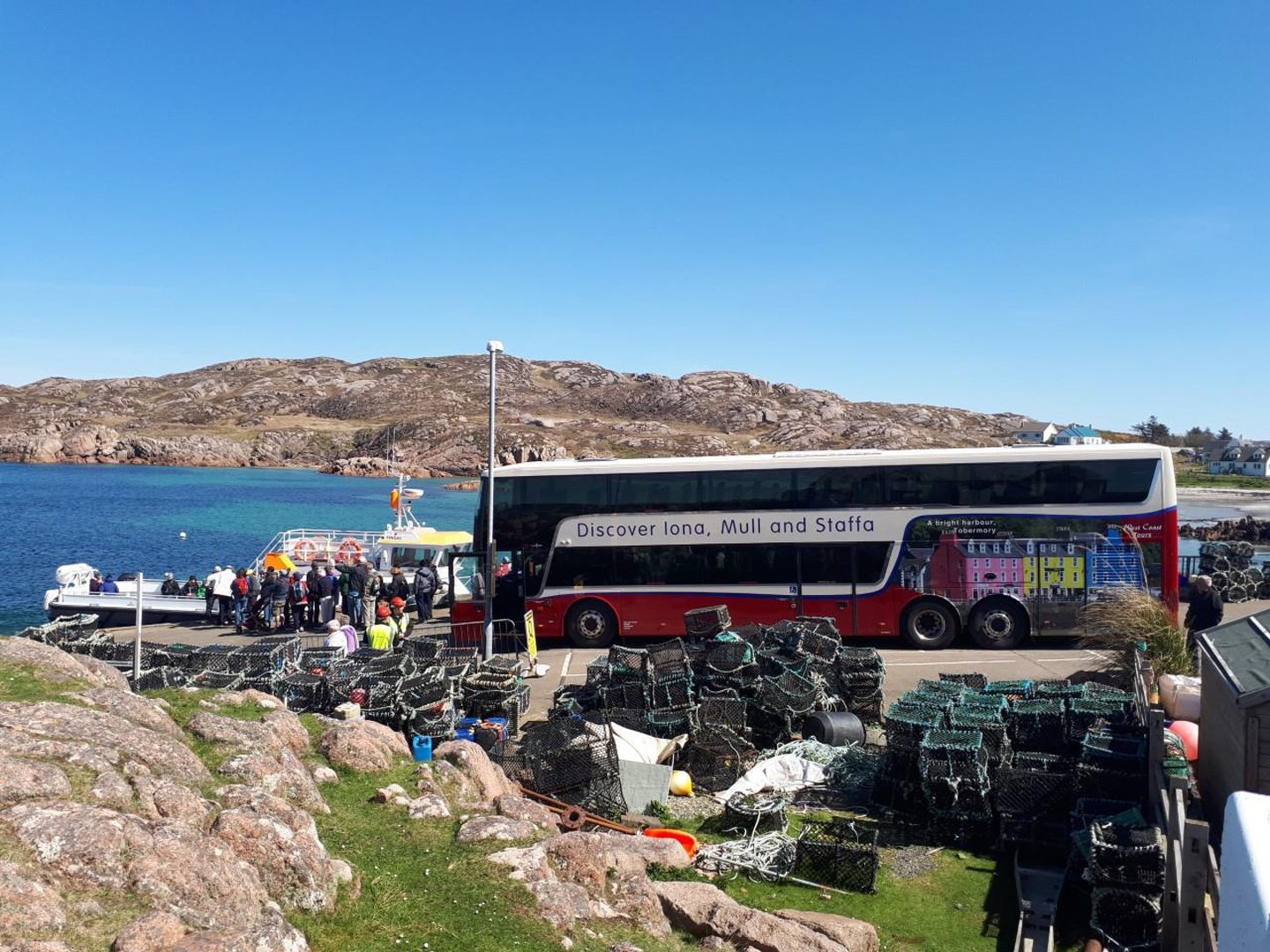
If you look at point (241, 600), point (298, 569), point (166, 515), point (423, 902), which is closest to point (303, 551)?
point (298, 569)

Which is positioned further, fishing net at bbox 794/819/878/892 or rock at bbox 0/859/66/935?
fishing net at bbox 794/819/878/892

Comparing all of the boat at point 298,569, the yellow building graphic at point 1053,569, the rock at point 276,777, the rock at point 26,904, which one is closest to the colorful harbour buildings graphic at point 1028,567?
the yellow building graphic at point 1053,569

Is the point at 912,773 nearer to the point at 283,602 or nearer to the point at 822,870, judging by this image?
the point at 822,870

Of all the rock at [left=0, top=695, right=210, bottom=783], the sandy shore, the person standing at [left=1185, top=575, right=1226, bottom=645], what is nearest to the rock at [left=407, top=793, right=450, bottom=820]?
the rock at [left=0, top=695, right=210, bottom=783]

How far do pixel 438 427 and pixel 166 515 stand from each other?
81792 millimetres

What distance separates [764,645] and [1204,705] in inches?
275

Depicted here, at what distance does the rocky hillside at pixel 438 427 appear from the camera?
148875mm

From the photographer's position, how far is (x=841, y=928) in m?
7.87

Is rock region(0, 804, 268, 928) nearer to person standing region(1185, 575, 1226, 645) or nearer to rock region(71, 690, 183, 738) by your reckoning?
rock region(71, 690, 183, 738)

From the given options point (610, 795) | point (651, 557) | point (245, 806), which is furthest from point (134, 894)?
point (651, 557)

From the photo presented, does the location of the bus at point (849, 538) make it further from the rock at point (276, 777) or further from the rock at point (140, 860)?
the rock at point (140, 860)

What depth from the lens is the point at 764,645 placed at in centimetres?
1666

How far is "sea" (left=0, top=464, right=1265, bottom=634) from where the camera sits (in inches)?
1966

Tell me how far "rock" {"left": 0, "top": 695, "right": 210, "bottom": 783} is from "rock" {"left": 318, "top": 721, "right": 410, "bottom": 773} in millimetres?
1881
